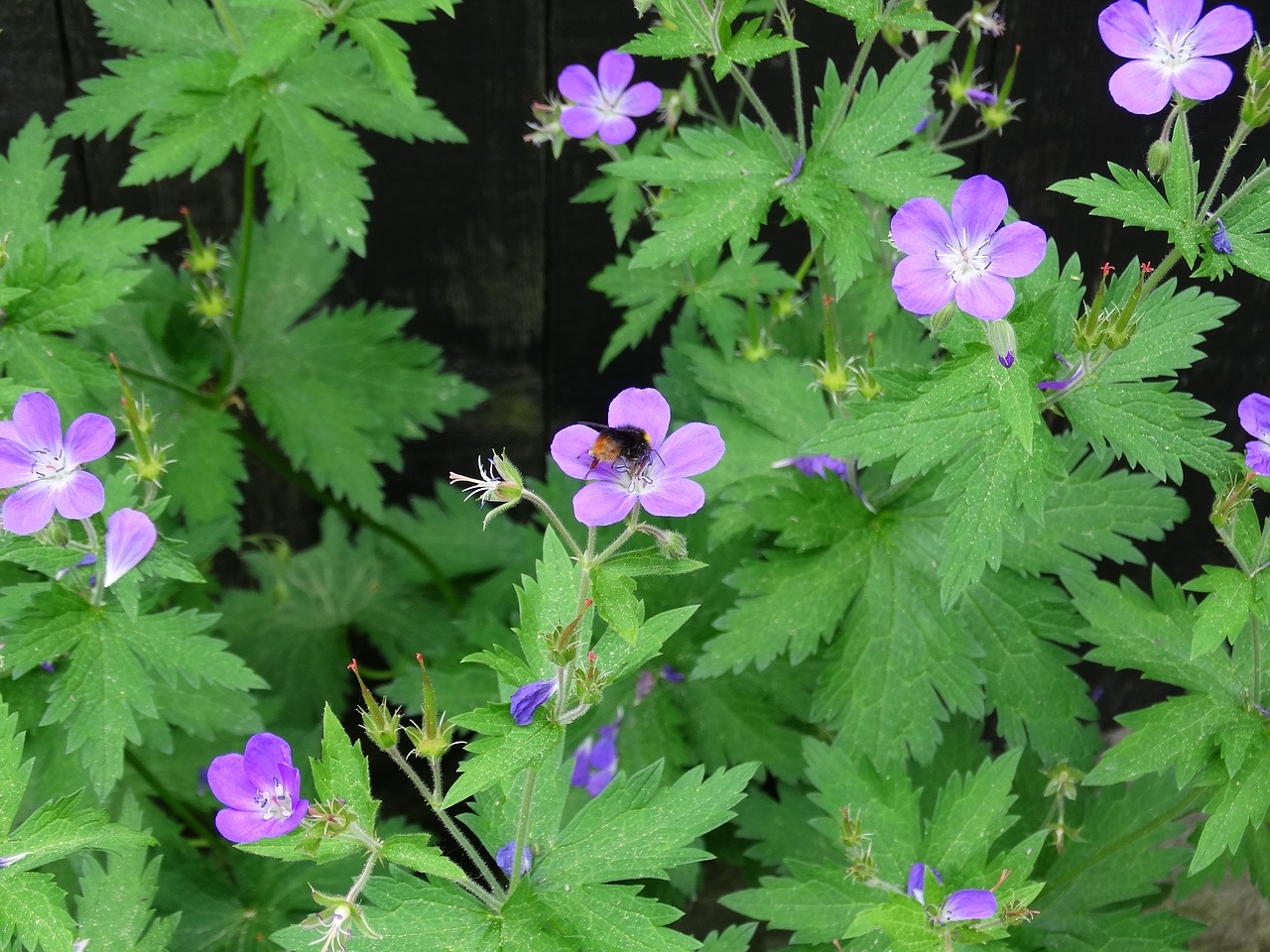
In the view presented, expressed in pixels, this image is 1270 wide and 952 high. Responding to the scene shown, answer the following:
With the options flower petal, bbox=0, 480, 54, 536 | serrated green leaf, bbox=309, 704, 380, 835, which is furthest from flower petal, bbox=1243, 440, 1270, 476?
flower petal, bbox=0, 480, 54, 536

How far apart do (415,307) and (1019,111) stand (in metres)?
1.70

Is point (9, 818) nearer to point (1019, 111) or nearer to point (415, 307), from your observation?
point (415, 307)

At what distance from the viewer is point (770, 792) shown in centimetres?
366

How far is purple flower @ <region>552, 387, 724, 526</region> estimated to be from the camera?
160 cm

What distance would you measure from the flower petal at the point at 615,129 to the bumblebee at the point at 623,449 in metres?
1.11

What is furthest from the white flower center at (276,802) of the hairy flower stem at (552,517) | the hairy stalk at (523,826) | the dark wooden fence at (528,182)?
the dark wooden fence at (528,182)

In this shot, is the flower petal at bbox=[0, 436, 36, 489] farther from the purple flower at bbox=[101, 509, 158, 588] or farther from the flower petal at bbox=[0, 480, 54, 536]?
the purple flower at bbox=[101, 509, 158, 588]

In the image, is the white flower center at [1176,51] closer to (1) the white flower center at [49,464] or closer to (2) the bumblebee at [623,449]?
(2) the bumblebee at [623,449]

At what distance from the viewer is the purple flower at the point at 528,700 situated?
162 centimetres

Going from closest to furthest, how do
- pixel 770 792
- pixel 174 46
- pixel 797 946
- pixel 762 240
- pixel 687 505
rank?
pixel 687 505
pixel 797 946
pixel 174 46
pixel 762 240
pixel 770 792

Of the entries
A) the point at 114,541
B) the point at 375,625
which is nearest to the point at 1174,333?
the point at 114,541

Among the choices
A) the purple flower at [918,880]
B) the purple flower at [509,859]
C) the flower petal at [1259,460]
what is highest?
the flower petal at [1259,460]

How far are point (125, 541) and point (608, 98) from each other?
4.52ft

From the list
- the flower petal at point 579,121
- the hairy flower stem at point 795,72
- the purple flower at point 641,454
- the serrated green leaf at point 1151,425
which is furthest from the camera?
the flower petal at point 579,121
